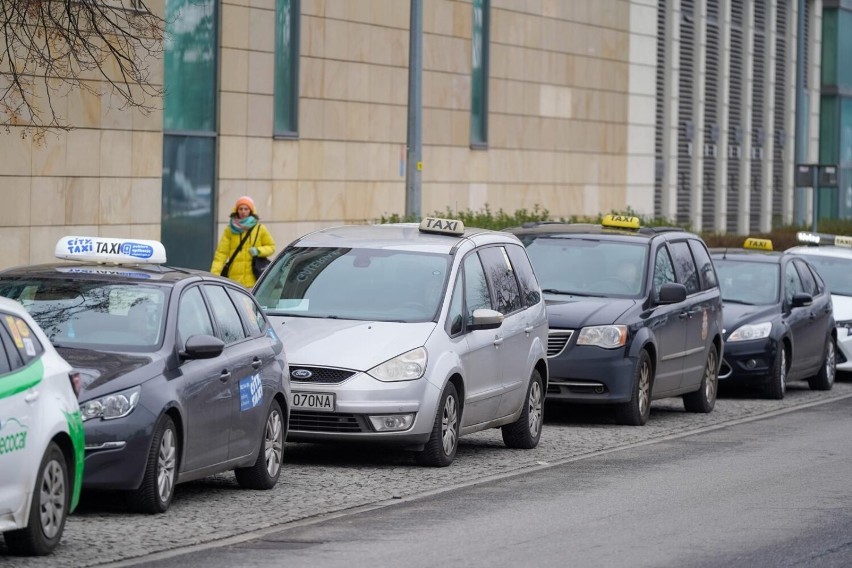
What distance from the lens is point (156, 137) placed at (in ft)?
84.7

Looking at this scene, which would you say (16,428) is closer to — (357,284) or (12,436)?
(12,436)

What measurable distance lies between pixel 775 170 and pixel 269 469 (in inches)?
1742

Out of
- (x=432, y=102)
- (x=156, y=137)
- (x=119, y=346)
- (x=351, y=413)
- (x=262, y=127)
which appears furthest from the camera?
(x=432, y=102)

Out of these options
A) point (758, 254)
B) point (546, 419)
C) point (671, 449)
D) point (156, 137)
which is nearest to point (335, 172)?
point (156, 137)

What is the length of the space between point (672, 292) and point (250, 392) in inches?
260

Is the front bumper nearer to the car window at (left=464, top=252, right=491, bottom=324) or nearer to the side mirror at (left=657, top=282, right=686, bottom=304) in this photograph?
the side mirror at (left=657, top=282, right=686, bottom=304)

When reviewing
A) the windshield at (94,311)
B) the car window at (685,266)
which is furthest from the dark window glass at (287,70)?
the windshield at (94,311)

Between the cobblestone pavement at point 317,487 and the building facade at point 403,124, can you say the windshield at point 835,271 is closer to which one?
the cobblestone pavement at point 317,487

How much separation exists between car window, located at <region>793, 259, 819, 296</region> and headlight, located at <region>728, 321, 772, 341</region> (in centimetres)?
171

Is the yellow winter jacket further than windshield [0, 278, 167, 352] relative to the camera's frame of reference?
Yes

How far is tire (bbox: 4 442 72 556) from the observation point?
870 centimetres

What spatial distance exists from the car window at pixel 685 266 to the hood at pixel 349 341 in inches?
222

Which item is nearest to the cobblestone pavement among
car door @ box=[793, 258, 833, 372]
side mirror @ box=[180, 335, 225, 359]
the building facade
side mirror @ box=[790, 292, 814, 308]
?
side mirror @ box=[180, 335, 225, 359]

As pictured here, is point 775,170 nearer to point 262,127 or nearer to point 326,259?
point 262,127
